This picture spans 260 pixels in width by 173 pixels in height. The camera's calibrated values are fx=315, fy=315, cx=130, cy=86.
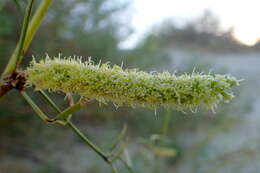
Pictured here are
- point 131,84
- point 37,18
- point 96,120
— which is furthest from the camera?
point 96,120

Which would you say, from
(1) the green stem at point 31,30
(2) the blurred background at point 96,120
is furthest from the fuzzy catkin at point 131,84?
(2) the blurred background at point 96,120

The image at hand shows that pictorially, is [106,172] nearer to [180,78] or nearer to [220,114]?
[220,114]

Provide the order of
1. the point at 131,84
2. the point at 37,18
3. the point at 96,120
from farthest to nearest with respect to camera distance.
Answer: the point at 96,120, the point at 37,18, the point at 131,84

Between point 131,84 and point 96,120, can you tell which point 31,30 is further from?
point 96,120

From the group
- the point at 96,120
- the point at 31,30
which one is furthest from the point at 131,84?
the point at 96,120

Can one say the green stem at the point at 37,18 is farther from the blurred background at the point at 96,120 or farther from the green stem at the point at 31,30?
the blurred background at the point at 96,120

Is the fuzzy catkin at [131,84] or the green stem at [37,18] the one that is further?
the green stem at [37,18]

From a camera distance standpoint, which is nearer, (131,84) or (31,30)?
(131,84)

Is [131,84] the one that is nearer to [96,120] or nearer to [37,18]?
[37,18]

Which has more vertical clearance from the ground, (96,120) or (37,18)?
(37,18)
